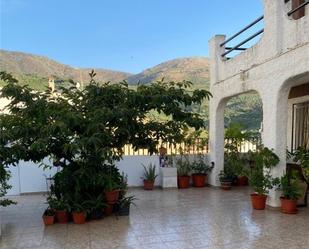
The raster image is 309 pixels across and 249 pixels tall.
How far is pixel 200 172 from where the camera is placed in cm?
1154

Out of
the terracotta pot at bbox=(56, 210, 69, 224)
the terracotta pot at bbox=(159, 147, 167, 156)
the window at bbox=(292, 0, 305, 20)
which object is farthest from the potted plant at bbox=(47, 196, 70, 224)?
the window at bbox=(292, 0, 305, 20)

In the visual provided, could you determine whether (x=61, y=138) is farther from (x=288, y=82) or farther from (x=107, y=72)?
(x=107, y=72)

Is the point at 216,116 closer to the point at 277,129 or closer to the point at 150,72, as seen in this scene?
the point at 277,129

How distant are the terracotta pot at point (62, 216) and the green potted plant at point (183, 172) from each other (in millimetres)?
4873

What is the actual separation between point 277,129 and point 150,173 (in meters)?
4.69

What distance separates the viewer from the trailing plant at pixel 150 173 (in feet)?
36.7

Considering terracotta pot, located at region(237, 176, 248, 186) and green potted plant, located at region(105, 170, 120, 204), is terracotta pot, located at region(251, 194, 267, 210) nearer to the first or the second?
green potted plant, located at region(105, 170, 120, 204)

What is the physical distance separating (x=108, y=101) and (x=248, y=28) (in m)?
4.26

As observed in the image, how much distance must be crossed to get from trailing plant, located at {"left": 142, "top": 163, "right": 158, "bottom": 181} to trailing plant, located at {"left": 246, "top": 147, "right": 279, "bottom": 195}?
3967mm

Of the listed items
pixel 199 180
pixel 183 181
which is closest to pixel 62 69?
pixel 183 181

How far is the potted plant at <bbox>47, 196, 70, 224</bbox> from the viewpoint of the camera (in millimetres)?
7074

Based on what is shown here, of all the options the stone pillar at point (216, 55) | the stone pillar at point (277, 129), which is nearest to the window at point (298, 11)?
the stone pillar at point (277, 129)

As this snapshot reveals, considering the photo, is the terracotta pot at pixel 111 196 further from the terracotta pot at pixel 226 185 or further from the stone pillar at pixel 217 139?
the stone pillar at pixel 217 139

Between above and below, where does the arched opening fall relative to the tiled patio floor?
above
